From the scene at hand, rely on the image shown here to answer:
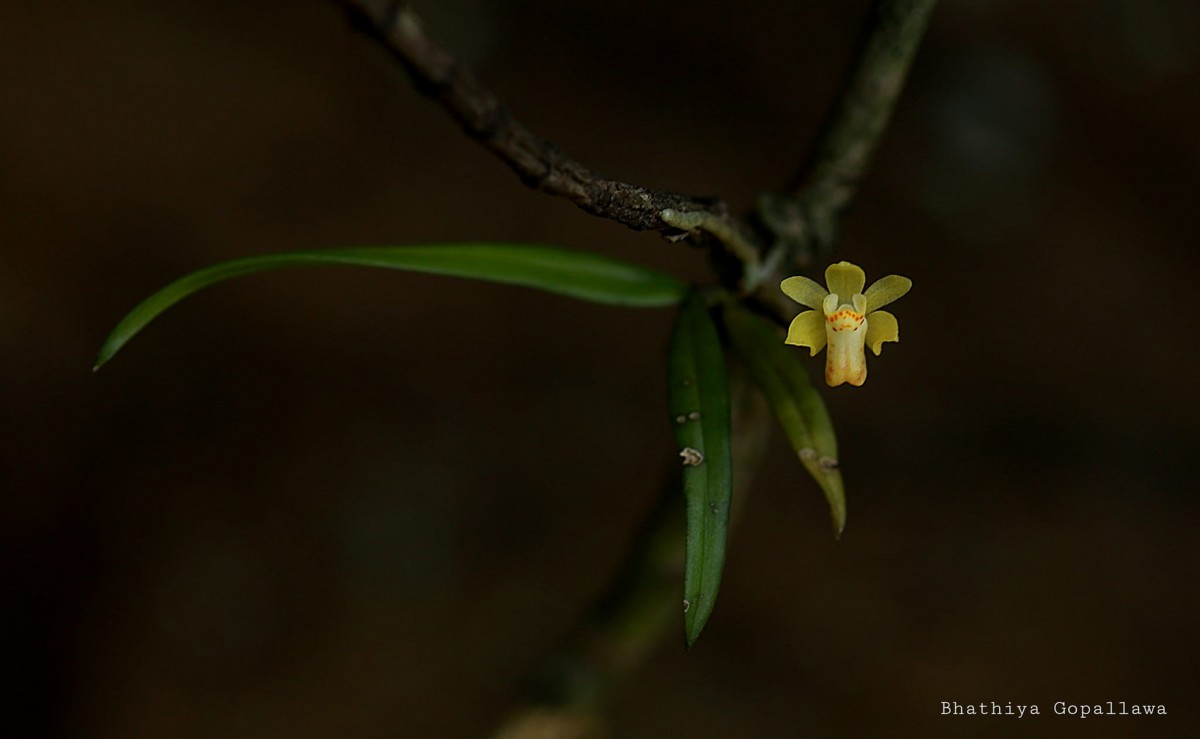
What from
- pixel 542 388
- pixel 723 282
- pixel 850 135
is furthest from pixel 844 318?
pixel 542 388

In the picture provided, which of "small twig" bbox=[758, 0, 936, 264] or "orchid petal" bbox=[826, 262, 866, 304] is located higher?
"small twig" bbox=[758, 0, 936, 264]

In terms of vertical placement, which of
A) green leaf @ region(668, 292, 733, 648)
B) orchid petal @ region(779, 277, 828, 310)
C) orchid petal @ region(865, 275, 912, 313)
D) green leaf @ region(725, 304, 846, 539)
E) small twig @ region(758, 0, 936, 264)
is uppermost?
small twig @ region(758, 0, 936, 264)

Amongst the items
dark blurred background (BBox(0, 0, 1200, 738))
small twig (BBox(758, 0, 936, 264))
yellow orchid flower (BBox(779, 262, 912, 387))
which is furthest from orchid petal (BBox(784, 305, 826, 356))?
dark blurred background (BBox(0, 0, 1200, 738))

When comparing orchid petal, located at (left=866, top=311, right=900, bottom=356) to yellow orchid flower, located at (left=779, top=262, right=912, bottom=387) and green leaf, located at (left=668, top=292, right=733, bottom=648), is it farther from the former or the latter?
green leaf, located at (left=668, top=292, right=733, bottom=648)

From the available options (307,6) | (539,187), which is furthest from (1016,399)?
(307,6)

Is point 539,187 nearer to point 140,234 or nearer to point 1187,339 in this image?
point 140,234

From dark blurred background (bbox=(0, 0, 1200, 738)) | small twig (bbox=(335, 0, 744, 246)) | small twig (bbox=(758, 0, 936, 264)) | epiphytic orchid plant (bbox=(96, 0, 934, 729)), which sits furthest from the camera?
dark blurred background (bbox=(0, 0, 1200, 738))
